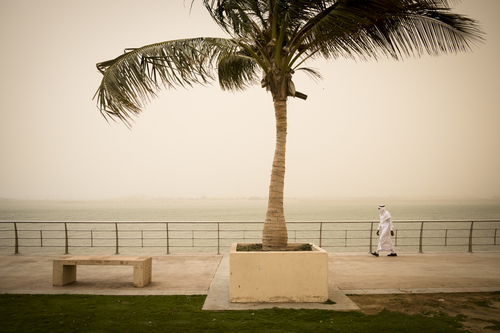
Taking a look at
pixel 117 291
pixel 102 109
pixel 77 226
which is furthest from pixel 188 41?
pixel 77 226

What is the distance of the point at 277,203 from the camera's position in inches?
237

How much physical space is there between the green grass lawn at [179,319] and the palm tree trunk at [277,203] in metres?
1.16

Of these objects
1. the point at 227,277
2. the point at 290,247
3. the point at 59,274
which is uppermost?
the point at 290,247

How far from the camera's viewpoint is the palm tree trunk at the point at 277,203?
5.95m

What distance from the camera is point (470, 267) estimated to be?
8570 millimetres

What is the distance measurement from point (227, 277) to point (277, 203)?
230 cm

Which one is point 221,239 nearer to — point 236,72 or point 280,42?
point 236,72

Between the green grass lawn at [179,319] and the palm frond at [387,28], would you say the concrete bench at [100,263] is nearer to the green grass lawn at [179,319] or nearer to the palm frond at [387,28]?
the green grass lawn at [179,319]

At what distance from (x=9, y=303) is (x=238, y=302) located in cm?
366

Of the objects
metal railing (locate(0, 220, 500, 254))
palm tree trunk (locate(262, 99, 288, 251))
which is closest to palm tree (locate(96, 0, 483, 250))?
palm tree trunk (locate(262, 99, 288, 251))

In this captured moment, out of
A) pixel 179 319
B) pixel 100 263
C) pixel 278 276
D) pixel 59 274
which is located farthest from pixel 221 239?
pixel 179 319

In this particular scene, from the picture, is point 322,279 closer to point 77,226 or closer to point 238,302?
point 238,302

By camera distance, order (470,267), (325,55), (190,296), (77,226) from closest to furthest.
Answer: (190,296) → (325,55) → (470,267) → (77,226)

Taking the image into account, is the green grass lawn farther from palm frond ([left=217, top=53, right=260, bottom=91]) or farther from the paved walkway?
palm frond ([left=217, top=53, right=260, bottom=91])
